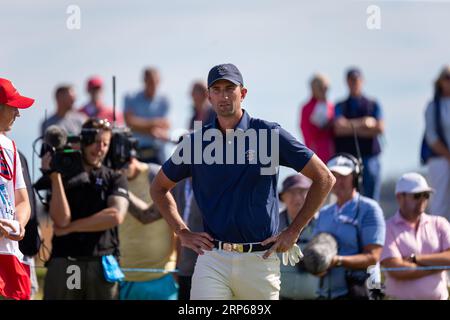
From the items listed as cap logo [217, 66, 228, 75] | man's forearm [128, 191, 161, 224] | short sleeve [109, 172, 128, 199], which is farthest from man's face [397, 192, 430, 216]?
cap logo [217, 66, 228, 75]

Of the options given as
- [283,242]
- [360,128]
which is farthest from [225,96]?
[360,128]

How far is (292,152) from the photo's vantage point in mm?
7496

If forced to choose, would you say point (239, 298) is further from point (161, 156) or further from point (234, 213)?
point (161, 156)

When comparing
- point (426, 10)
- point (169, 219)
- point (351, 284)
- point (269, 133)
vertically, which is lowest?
point (351, 284)

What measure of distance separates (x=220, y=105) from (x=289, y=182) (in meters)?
2.53

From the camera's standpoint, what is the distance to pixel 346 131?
1280 cm

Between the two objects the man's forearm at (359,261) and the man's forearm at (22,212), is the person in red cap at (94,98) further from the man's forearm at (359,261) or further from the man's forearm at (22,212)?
the man's forearm at (22,212)

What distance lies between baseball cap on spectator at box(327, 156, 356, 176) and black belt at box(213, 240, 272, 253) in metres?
2.37

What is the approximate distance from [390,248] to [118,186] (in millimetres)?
2265

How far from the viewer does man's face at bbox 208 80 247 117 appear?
7508 millimetres

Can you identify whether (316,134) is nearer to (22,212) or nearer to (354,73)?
(354,73)

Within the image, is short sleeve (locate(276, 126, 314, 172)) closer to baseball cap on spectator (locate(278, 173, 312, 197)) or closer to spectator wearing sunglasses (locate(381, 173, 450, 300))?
baseball cap on spectator (locate(278, 173, 312, 197))
